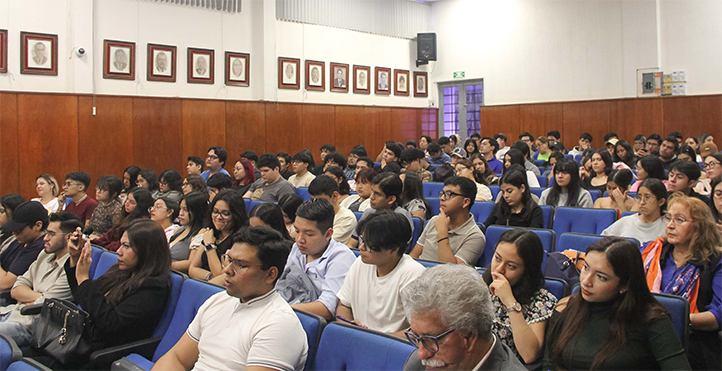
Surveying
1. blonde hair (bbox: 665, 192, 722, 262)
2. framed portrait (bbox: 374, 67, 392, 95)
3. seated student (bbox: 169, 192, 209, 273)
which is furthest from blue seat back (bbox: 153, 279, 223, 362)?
framed portrait (bbox: 374, 67, 392, 95)

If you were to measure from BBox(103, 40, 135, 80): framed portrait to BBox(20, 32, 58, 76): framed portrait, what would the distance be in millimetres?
841

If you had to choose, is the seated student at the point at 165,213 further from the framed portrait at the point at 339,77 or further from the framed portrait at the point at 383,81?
the framed portrait at the point at 383,81

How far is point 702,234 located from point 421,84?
42.8 feet

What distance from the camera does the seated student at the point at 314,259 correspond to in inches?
129

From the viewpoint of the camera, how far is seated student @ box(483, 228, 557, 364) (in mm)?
2479

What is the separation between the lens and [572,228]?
4.83 m

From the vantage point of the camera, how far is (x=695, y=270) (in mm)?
2967

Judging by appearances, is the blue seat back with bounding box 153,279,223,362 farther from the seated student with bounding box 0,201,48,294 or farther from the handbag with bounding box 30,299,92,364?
the seated student with bounding box 0,201,48,294

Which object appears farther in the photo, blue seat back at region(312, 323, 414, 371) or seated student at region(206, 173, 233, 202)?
seated student at region(206, 173, 233, 202)

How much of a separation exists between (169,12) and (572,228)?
9326 mm

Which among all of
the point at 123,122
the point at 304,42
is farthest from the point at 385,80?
the point at 123,122

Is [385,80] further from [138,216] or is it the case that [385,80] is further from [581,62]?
[138,216]

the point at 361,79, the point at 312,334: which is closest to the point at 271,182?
the point at 312,334

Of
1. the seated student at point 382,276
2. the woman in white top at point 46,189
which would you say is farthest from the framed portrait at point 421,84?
the seated student at point 382,276
